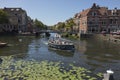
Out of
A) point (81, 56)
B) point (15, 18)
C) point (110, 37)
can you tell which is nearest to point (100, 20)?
point (110, 37)

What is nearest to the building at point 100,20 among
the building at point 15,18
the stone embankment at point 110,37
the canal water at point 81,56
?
the stone embankment at point 110,37

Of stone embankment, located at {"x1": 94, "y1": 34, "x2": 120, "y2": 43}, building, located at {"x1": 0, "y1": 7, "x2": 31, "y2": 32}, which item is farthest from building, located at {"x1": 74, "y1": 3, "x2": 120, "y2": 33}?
building, located at {"x1": 0, "y1": 7, "x2": 31, "y2": 32}

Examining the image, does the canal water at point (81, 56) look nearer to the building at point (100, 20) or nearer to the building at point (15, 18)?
the building at point (100, 20)

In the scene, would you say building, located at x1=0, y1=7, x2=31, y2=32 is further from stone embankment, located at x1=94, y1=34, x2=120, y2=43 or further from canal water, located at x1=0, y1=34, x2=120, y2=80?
canal water, located at x1=0, y1=34, x2=120, y2=80

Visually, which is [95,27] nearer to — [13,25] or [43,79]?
[13,25]

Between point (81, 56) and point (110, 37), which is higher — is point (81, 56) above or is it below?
below

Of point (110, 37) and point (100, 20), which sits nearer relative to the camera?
point (110, 37)

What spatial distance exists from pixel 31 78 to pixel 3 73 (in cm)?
374

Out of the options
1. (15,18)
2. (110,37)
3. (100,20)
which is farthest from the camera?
(15,18)

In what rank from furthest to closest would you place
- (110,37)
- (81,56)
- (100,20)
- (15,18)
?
1. (15,18)
2. (100,20)
3. (110,37)
4. (81,56)

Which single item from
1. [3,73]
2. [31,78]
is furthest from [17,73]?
[31,78]

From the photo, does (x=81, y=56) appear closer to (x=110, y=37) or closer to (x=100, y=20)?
(x=110, y=37)

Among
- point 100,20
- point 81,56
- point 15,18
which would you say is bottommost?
point 81,56

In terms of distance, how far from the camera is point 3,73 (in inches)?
847
